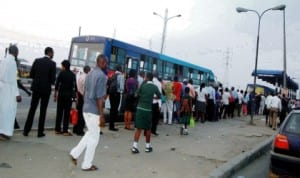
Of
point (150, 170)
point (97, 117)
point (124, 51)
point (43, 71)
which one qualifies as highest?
point (124, 51)

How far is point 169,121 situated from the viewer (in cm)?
1481

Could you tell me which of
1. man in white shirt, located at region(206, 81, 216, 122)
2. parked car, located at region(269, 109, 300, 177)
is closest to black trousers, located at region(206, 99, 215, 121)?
man in white shirt, located at region(206, 81, 216, 122)

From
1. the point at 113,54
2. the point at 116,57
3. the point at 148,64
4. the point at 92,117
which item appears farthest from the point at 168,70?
the point at 92,117

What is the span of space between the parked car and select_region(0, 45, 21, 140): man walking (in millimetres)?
5193

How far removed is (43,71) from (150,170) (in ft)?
11.3

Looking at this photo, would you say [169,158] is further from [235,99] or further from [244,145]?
[235,99]

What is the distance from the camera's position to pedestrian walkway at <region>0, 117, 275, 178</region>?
6094mm

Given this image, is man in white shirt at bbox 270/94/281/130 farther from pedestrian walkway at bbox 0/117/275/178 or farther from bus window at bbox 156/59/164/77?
pedestrian walkway at bbox 0/117/275/178

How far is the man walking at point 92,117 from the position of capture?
6.18 meters

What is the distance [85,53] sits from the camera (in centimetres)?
1673

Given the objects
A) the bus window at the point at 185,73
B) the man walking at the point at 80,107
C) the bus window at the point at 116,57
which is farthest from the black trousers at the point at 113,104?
the bus window at the point at 185,73

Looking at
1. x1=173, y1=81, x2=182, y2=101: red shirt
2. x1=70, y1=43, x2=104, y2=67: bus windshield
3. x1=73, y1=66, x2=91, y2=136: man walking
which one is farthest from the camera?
x1=70, y1=43, x2=104, y2=67: bus windshield

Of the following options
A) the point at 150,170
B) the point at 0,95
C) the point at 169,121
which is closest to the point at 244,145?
the point at 169,121

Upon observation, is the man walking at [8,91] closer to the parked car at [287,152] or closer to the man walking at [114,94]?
the man walking at [114,94]
